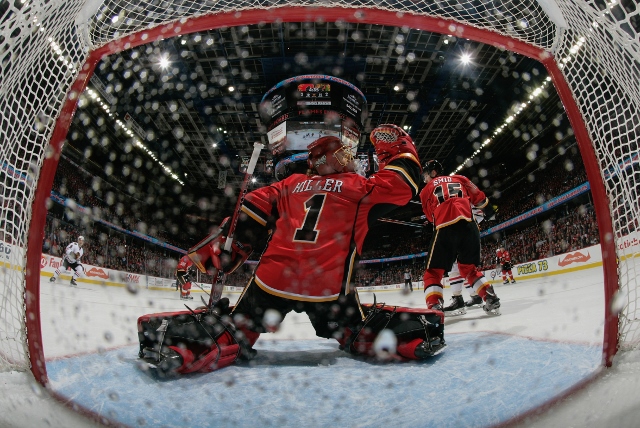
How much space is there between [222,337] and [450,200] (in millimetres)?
2109

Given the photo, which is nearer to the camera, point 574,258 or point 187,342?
point 187,342

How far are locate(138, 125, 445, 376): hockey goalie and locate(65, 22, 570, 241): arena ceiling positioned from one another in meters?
8.03

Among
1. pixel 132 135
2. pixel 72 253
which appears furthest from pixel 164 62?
pixel 72 253

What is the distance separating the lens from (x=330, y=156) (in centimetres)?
179

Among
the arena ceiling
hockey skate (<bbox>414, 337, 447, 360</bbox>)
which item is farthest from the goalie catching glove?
the arena ceiling

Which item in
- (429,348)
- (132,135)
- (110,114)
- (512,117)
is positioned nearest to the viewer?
(429,348)

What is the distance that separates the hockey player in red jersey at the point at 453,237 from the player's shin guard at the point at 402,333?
3.81 ft

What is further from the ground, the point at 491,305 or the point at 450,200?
the point at 450,200

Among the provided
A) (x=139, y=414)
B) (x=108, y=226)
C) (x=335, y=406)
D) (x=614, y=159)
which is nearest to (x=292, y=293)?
(x=335, y=406)

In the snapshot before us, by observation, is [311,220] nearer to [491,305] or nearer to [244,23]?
[244,23]

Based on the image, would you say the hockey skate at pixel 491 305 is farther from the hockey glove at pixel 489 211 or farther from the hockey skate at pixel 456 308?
the hockey glove at pixel 489 211

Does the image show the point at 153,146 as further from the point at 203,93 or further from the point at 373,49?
the point at 373,49

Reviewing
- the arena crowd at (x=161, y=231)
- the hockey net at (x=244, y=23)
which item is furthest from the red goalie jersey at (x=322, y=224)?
the arena crowd at (x=161, y=231)

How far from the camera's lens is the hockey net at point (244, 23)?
1.06 metres
